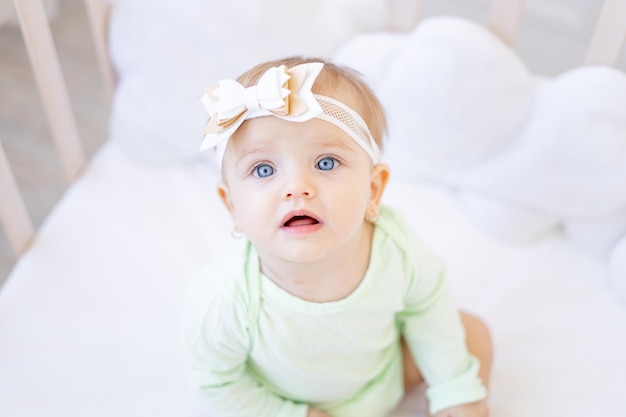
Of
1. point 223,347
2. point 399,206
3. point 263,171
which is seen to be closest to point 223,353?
point 223,347

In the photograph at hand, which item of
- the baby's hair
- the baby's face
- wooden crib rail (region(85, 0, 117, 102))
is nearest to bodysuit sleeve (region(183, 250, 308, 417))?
the baby's face

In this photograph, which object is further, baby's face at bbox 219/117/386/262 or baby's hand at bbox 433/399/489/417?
baby's hand at bbox 433/399/489/417

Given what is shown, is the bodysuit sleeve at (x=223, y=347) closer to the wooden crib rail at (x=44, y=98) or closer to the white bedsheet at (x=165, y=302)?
the white bedsheet at (x=165, y=302)

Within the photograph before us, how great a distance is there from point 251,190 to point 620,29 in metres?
Answer: 0.62

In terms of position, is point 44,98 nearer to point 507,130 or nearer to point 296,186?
point 296,186

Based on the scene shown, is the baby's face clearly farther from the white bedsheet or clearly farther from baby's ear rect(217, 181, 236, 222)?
the white bedsheet

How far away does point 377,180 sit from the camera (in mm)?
745

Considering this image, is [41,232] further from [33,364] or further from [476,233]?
[476,233]

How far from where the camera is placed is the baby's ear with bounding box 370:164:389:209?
73 centimetres

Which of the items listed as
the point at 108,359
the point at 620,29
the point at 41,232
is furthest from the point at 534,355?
the point at 41,232

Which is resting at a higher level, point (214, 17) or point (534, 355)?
point (214, 17)

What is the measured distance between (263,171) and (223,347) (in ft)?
0.70

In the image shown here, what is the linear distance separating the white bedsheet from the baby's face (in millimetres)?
352

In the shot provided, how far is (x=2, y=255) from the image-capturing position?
1.13 metres
